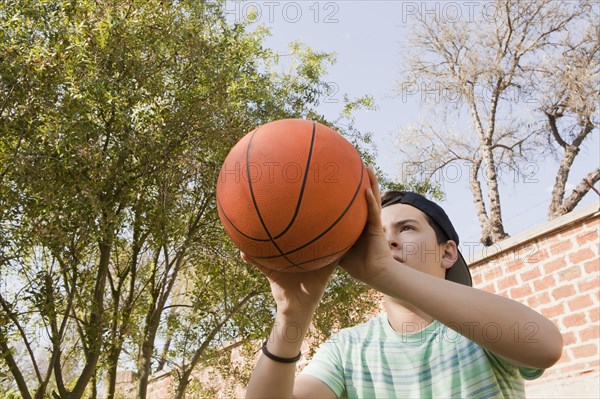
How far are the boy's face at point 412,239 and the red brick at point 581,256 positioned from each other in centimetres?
397

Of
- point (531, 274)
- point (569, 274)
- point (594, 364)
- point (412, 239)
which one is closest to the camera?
point (412, 239)

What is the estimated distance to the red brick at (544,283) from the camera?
6.25m

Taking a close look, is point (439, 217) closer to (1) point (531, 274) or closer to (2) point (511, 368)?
(2) point (511, 368)

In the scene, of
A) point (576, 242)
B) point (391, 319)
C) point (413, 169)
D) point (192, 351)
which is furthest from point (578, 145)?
point (391, 319)

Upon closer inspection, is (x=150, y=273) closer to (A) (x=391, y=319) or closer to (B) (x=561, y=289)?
(B) (x=561, y=289)

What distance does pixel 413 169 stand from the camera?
19500mm

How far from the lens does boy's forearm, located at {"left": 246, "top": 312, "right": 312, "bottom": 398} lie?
6.71ft

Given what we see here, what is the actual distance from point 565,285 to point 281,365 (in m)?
4.91

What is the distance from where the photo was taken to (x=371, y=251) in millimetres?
1978

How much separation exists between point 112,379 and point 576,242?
5.24 m

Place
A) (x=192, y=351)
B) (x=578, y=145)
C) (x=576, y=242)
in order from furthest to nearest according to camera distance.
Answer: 1. (x=578, y=145)
2. (x=192, y=351)
3. (x=576, y=242)

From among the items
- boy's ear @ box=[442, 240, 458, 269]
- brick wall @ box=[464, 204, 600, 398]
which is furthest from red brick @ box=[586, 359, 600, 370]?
boy's ear @ box=[442, 240, 458, 269]

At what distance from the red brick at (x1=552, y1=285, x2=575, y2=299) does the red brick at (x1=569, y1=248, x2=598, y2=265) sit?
0.26 metres

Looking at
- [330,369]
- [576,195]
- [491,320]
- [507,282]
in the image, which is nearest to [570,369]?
[507,282]
